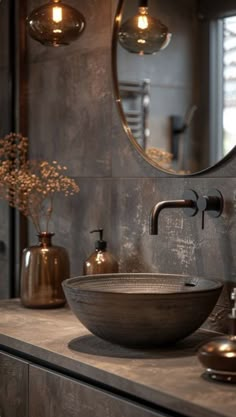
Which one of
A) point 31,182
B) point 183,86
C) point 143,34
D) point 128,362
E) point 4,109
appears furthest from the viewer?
point 4,109

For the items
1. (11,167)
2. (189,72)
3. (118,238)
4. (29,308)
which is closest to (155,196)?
(118,238)

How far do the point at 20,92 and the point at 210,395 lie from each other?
1893 mm

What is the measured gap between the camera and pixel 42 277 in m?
2.48

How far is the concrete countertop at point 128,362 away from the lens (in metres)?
1.48

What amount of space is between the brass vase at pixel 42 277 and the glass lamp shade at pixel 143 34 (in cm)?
74

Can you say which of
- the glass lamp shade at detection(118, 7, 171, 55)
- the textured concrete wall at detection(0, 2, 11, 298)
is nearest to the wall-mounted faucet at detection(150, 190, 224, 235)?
the glass lamp shade at detection(118, 7, 171, 55)

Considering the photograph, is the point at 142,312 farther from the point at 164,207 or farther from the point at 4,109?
the point at 4,109

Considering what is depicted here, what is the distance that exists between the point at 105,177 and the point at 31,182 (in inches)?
10.4

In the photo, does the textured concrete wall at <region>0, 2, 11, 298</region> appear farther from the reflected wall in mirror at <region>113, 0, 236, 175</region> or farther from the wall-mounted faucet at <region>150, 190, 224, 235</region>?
the wall-mounted faucet at <region>150, 190, 224, 235</region>

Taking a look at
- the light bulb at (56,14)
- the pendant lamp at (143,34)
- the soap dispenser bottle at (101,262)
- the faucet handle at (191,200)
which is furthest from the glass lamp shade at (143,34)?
the soap dispenser bottle at (101,262)

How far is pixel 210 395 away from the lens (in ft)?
4.89

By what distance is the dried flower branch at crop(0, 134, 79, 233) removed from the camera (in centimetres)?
261

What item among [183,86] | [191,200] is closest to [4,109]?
[183,86]

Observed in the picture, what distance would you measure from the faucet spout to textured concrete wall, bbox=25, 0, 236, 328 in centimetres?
6
